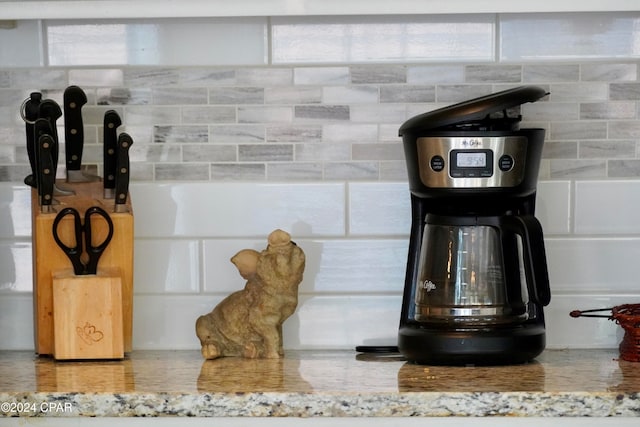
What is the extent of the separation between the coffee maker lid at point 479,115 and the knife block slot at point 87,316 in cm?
55

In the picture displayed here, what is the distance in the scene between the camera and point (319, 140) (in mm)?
1759

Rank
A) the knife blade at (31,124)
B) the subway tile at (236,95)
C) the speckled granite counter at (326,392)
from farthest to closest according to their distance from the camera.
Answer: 1. the subway tile at (236,95)
2. the knife blade at (31,124)
3. the speckled granite counter at (326,392)

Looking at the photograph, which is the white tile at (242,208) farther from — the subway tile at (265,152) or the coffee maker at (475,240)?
the coffee maker at (475,240)

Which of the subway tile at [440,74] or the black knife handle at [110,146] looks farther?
the subway tile at [440,74]

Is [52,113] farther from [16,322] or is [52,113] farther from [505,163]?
[505,163]

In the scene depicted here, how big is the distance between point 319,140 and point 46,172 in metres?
0.48

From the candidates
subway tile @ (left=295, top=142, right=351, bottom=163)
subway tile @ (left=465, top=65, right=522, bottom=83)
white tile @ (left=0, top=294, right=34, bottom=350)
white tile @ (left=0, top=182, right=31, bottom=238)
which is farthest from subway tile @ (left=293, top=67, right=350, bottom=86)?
white tile @ (left=0, top=294, right=34, bottom=350)

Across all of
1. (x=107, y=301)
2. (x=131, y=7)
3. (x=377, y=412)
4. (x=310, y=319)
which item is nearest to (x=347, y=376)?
(x=377, y=412)

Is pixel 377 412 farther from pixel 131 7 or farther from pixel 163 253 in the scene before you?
pixel 131 7

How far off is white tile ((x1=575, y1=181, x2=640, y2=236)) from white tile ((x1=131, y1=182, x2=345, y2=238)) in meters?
0.43

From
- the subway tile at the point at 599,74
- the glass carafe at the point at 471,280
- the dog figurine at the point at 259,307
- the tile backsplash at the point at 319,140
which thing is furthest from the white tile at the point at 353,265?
the subway tile at the point at 599,74

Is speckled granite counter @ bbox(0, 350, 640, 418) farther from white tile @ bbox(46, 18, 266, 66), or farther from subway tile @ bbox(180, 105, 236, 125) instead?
white tile @ bbox(46, 18, 266, 66)

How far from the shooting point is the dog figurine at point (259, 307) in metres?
1.63

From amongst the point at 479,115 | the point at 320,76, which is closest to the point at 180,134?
the point at 320,76
